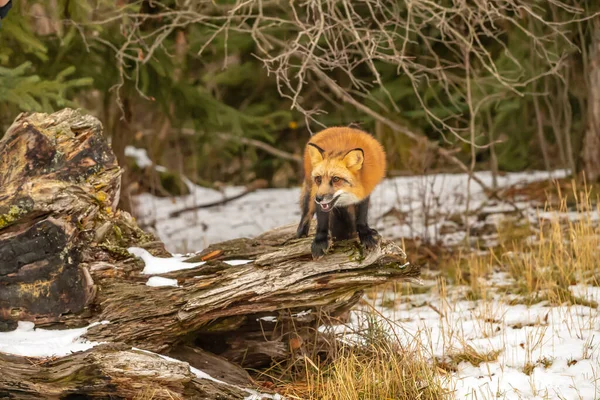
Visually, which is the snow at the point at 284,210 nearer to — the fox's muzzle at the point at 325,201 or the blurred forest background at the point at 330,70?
the blurred forest background at the point at 330,70

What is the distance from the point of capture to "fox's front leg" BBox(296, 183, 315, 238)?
202 inches

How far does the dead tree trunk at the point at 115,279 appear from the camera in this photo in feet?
14.9

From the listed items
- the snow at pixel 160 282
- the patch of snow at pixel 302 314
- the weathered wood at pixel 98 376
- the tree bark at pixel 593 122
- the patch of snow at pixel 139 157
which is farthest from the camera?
the patch of snow at pixel 139 157

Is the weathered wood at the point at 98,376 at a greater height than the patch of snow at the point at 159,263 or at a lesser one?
lesser

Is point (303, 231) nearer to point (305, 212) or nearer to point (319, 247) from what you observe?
point (305, 212)

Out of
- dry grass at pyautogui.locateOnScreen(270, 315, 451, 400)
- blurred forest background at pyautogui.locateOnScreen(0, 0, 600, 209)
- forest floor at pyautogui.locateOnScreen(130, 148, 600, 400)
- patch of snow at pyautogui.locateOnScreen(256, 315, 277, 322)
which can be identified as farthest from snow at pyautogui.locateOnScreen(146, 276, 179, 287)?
blurred forest background at pyautogui.locateOnScreen(0, 0, 600, 209)

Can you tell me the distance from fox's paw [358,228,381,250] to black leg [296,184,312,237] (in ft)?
1.78

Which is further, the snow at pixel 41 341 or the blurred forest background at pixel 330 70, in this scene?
the blurred forest background at pixel 330 70

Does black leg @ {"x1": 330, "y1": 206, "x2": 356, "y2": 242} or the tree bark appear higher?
the tree bark

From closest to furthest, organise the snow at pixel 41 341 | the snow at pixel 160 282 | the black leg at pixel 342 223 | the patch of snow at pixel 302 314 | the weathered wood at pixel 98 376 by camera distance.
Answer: the weathered wood at pixel 98 376, the snow at pixel 41 341, the snow at pixel 160 282, the black leg at pixel 342 223, the patch of snow at pixel 302 314

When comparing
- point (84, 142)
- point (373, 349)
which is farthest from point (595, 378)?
point (84, 142)

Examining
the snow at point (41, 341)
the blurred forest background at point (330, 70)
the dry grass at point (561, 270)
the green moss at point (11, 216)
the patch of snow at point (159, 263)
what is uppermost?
the blurred forest background at point (330, 70)

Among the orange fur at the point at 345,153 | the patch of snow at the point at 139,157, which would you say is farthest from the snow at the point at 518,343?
the patch of snow at the point at 139,157

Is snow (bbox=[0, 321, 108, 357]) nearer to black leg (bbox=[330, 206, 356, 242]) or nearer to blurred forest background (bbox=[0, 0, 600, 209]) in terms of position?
black leg (bbox=[330, 206, 356, 242])
